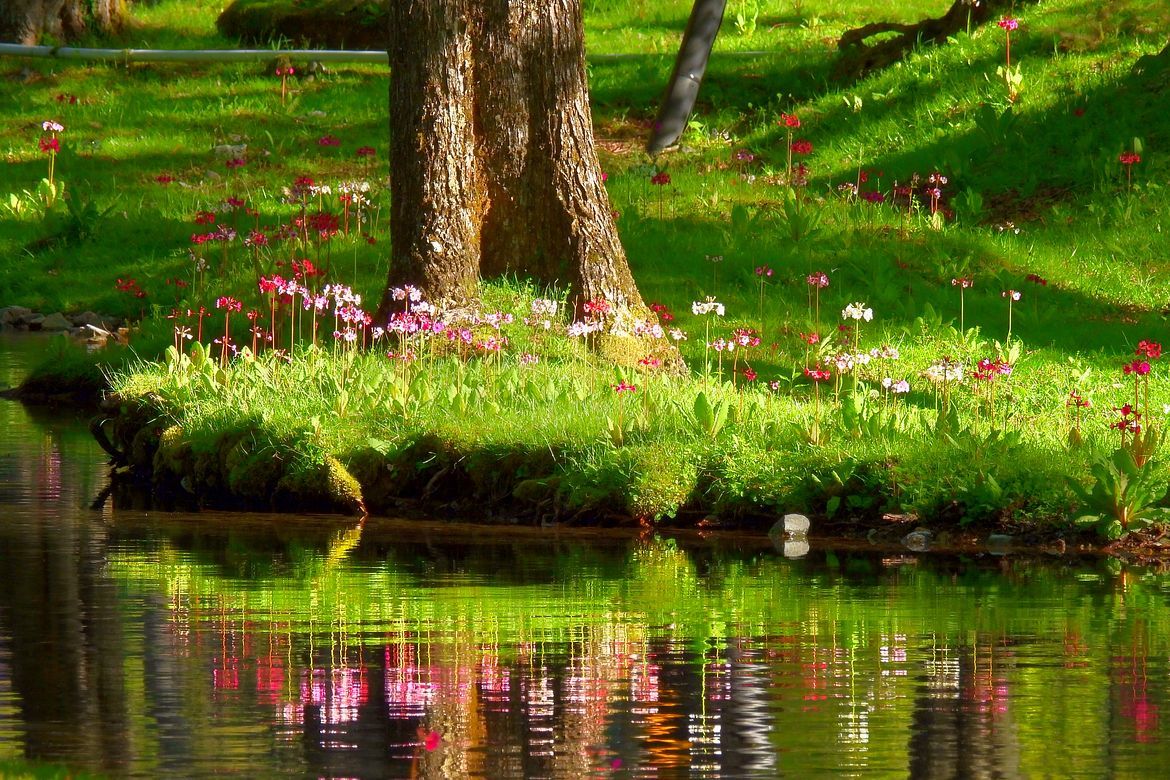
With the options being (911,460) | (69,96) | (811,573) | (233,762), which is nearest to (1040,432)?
(911,460)

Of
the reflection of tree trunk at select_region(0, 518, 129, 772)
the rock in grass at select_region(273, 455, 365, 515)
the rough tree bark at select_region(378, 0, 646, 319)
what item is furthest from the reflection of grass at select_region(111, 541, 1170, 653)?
the rough tree bark at select_region(378, 0, 646, 319)

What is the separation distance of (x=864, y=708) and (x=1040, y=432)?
5.04 meters

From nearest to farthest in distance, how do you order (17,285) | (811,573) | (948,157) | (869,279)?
(811,573) → (869,279) → (948,157) → (17,285)

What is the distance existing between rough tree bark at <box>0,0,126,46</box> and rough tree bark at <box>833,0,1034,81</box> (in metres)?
14.1

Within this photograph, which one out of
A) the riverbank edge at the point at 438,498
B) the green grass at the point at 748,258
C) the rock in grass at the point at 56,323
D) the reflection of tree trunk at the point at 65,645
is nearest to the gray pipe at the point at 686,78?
the green grass at the point at 748,258

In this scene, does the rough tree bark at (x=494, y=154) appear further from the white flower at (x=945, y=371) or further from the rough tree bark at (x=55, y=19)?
the rough tree bark at (x=55, y=19)

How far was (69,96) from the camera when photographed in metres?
26.7

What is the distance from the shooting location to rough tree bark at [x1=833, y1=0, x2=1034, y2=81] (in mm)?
24125

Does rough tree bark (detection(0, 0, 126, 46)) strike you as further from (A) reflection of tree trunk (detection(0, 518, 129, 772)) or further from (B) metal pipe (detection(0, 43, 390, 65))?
(A) reflection of tree trunk (detection(0, 518, 129, 772))

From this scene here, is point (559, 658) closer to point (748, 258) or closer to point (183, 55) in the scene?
point (748, 258)

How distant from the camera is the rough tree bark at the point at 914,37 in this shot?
79.2ft

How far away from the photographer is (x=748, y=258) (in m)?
16.6

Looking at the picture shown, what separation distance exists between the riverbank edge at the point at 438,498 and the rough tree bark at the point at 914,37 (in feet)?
47.6

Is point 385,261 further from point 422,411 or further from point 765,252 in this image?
point 422,411
